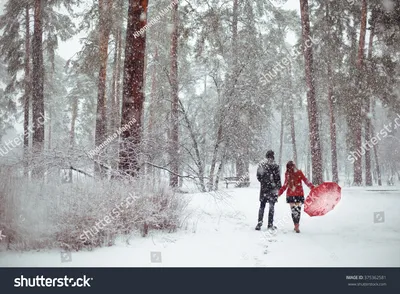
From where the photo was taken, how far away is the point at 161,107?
40.3 feet

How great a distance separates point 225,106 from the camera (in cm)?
1142

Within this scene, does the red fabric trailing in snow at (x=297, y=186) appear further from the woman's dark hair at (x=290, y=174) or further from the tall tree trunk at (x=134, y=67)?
the tall tree trunk at (x=134, y=67)

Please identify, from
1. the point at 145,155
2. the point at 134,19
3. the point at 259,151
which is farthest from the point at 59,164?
the point at 259,151

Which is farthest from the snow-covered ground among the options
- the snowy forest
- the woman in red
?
the woman in red

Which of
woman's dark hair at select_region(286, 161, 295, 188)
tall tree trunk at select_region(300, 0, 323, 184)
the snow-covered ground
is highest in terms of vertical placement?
tall tree trunk at select_region(300, 0, 323, 184)

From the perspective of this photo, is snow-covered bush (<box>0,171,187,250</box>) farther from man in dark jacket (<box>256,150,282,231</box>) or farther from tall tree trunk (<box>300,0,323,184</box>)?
tall tree trunk (<box>300,0,323,184</box>)

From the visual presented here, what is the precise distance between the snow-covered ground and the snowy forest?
34 centimetres

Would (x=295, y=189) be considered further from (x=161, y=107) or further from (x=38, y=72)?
(x=38, y=72)

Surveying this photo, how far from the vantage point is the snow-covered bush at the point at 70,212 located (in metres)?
4.16

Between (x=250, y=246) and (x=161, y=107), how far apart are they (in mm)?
8620

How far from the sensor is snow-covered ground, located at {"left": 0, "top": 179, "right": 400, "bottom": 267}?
3.91 meters

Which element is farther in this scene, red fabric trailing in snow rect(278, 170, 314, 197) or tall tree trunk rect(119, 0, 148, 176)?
red fabric trailing in snow rect(278, 170, 314, 197)

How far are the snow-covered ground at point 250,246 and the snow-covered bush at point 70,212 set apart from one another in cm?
18

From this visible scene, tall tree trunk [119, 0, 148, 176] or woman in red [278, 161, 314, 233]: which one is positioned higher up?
tall tree trunk [119, 0, 148, 176]
